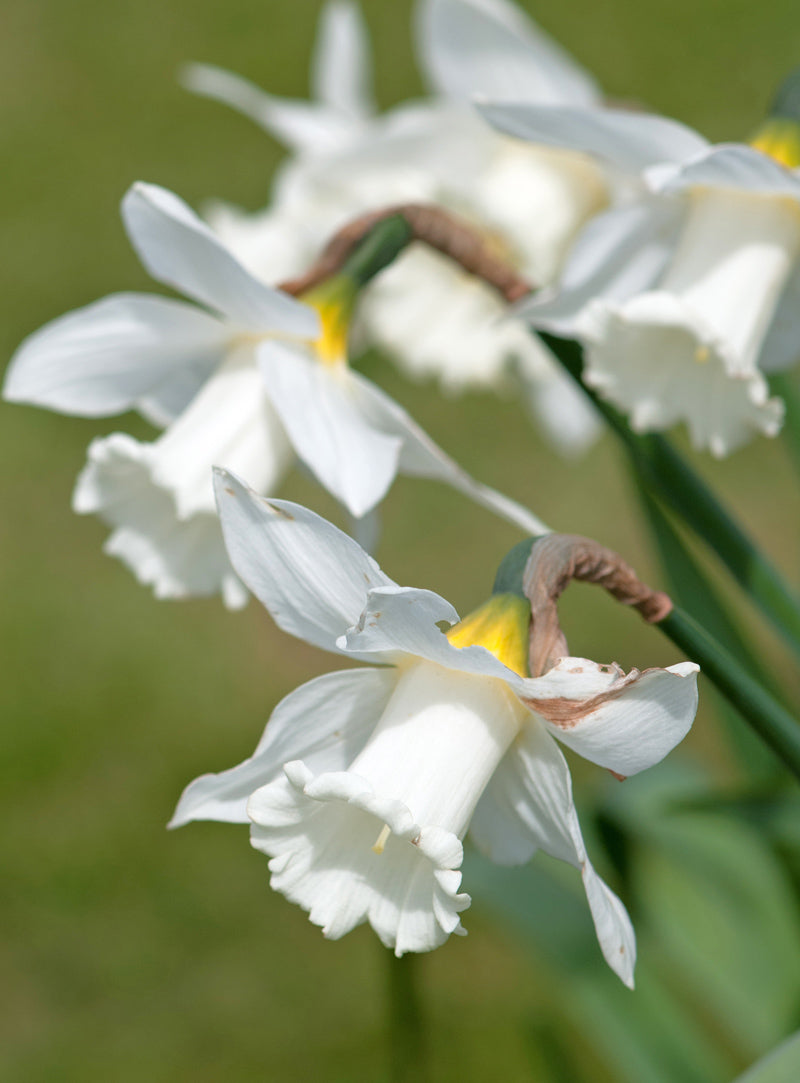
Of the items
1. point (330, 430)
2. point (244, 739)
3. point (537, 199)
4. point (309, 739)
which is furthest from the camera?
point (244, 739)

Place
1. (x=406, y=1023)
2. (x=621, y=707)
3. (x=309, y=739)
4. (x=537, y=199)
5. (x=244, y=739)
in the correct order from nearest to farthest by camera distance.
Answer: (x=621, y=707), (x=309, y=739), (x=406, y=1023), (x=537, y=199), (x=244, y=739)

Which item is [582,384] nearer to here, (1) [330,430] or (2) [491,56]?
(1) [330,430]

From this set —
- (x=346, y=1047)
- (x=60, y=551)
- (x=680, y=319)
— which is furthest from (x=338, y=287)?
(x=60, y=551)

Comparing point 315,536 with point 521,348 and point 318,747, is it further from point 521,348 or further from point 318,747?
point 521,348

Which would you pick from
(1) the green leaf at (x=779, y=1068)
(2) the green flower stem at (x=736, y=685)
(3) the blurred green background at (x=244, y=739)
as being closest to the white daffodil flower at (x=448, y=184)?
(3) the blurred green background at (x=244, y=739)

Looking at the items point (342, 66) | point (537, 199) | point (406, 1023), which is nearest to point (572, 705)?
point (406, 1023)

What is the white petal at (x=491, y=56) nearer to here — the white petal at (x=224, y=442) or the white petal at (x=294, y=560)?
the white petal at (x=224, y=442)

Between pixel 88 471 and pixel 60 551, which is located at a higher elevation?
pixel 88 471
